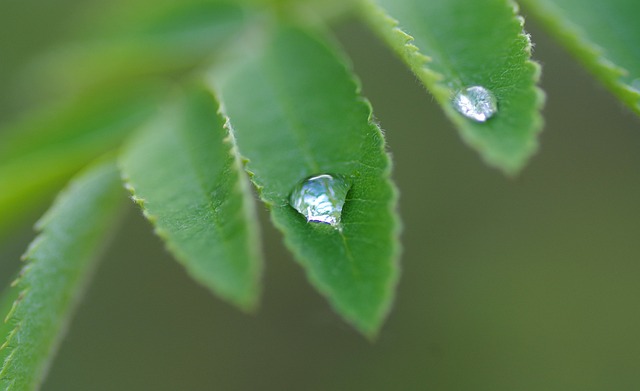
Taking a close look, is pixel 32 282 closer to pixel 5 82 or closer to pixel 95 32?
pixel 95 32

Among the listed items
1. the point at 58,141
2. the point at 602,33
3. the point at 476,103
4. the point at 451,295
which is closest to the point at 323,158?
the point at 476,103

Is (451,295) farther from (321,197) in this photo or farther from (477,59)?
(321,197)

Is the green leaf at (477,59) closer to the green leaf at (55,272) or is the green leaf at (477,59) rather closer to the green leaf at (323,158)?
the green leaf at (323,158)

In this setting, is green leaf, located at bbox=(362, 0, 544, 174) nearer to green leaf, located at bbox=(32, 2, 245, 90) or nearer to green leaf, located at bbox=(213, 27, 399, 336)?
green leaf, located at bbox=(213, 27, 399, 336)

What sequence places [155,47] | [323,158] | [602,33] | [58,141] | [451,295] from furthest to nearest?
[451,295] < [155,47] < [58,141] < [602,33] < [323,158]

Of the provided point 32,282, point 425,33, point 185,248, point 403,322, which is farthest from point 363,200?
point 403,322

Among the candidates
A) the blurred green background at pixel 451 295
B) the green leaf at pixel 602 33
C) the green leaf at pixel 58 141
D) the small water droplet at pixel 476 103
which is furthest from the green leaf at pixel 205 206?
the blurred green background at pixel 451 295

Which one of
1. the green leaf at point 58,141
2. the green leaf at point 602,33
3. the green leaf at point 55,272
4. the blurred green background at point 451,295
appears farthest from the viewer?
the blurred green background at point 451,295
